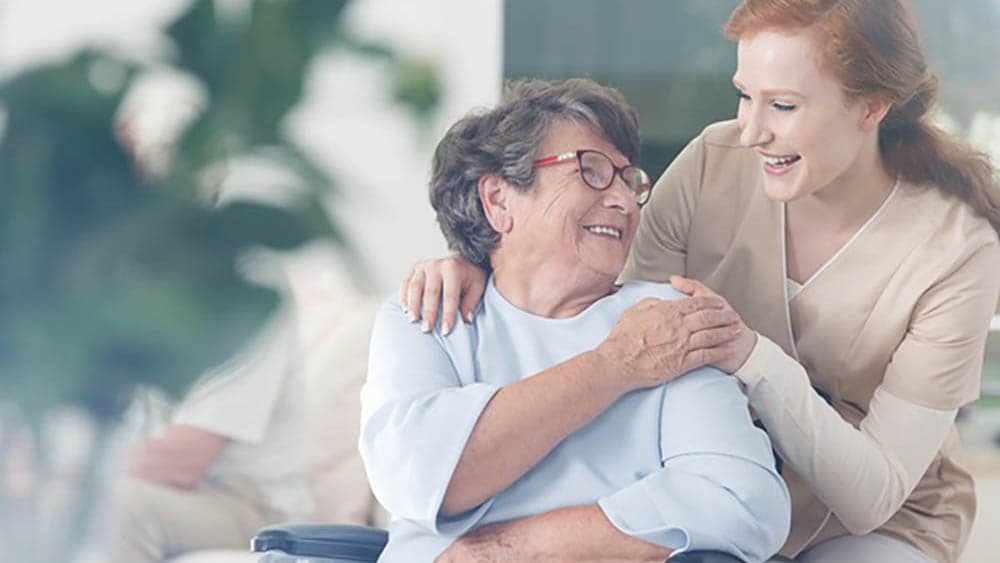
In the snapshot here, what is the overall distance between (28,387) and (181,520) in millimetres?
1130

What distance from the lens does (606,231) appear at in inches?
79.7

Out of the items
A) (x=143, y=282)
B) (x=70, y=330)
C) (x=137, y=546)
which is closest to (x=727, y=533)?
(x=137, y=546)

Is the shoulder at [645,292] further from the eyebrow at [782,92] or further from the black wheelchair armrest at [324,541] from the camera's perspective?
the black wheelchair armrest at [324,541]

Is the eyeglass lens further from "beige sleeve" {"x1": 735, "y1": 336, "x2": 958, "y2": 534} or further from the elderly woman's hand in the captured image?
"beige sleeve" {"x1": 735, "y1": 336, "x2": 958, "y2": 534}

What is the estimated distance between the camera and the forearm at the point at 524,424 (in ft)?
6.05

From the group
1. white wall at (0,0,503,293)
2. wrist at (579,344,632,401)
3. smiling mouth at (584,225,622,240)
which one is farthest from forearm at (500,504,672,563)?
white wall at (0,0,503,293)

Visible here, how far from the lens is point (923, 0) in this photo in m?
4.80

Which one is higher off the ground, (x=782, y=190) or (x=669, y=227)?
(x=782, y=190)

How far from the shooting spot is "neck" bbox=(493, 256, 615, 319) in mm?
2029

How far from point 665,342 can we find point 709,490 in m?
0.19

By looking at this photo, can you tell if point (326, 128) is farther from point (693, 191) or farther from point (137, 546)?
point (693, 191)

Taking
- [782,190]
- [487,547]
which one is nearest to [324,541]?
[487,547]

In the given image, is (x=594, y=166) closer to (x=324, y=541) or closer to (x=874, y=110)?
(x=874, y=110)

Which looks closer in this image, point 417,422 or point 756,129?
point 417,422
